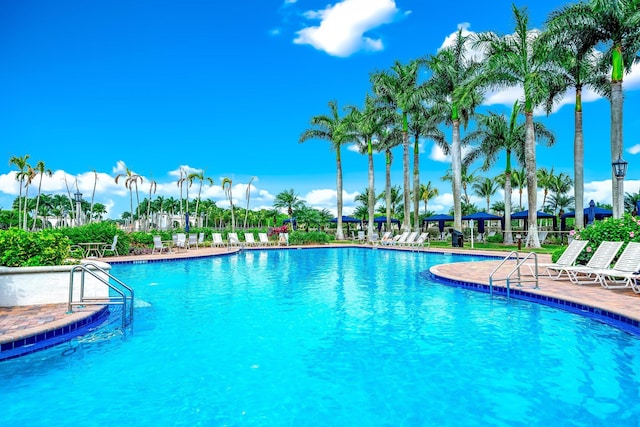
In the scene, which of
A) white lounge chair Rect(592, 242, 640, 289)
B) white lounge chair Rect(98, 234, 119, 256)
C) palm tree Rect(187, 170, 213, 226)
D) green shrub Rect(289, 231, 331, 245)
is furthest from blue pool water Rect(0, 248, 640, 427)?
palm tree Rect(187, 170, 213, 226)

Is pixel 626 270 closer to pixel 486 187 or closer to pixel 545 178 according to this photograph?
pixel 486 187

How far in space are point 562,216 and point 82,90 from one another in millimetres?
37811

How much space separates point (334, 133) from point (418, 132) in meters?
6.39

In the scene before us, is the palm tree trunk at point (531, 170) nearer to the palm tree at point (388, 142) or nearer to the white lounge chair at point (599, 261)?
the palm tree at point (388, 142)

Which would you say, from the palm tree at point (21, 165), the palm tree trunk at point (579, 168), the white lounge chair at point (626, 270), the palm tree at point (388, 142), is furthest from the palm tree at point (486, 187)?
the palm tree at point (21, 165)

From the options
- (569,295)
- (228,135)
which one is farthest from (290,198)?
(569,295)

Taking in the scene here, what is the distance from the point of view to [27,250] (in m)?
7.57

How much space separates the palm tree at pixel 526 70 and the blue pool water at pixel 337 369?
1543 centimetres

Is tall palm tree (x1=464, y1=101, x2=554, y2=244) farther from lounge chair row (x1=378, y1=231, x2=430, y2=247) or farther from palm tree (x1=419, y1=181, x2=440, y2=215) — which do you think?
palm tree (x1=419, y1=181, x2=440, y2=215)

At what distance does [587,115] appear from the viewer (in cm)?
2530

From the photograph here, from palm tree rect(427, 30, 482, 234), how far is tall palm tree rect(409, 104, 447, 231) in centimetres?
184

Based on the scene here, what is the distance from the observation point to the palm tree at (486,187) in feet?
164

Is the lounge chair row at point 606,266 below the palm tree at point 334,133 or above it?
below

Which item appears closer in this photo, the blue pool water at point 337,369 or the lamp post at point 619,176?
the blue pool water at point 337,369
